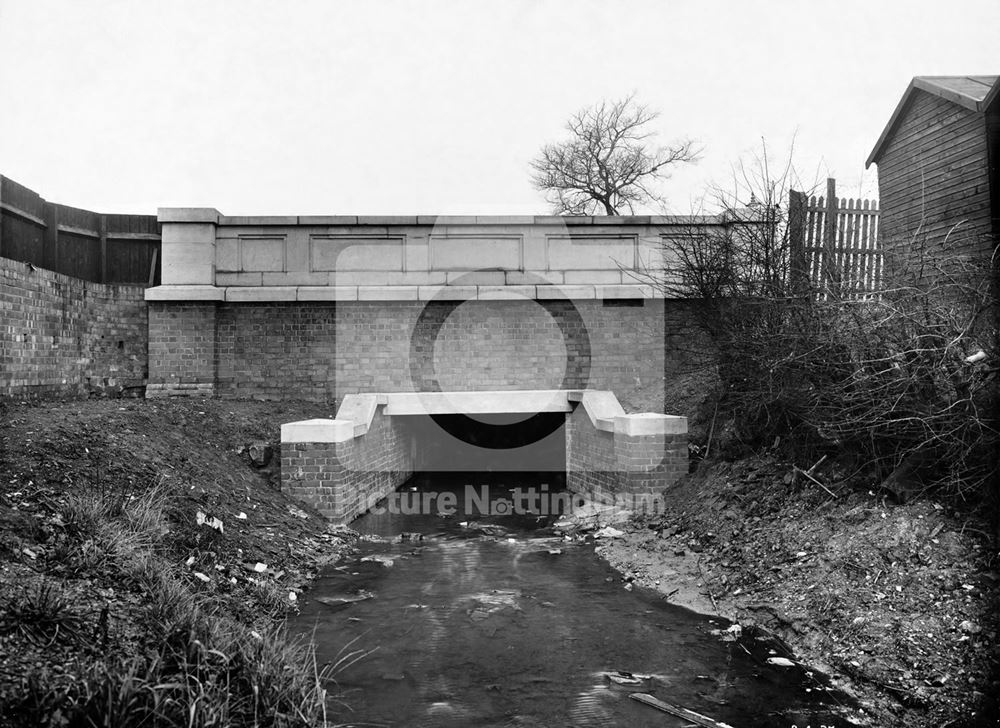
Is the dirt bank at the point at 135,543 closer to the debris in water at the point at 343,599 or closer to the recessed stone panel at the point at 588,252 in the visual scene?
the debris in water at the point at 343,599

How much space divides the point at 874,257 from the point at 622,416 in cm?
409

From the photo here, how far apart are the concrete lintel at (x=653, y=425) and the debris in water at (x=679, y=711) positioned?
5.63 metres

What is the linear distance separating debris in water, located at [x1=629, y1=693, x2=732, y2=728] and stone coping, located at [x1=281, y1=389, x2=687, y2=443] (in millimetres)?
5661

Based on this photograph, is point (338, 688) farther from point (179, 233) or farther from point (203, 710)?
point (179, 233)

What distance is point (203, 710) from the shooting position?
390 cm

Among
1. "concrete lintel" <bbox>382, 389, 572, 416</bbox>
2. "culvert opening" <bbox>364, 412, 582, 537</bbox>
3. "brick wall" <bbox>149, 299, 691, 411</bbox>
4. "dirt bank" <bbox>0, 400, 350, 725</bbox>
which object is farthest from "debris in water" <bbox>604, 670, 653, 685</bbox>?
"brick wall" <bbox>149, 299, 691, 411</bbox>

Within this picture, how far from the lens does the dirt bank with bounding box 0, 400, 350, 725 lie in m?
4.29

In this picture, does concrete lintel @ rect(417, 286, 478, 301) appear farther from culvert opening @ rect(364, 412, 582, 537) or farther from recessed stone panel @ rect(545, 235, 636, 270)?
culvert opening @ rect(364, 412, 582, 537)

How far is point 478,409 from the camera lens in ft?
42.7

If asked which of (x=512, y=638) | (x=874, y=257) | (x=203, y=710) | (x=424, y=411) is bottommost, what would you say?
(x=512, y=638)

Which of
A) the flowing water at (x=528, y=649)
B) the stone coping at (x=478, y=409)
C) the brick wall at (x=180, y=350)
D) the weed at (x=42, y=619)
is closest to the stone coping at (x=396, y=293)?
the brick wall at (x=180, y=350)

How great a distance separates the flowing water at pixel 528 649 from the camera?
4.87m

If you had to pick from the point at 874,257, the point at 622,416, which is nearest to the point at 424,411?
the point at 622,416

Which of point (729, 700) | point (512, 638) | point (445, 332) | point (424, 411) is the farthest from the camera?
point (445, 332)
